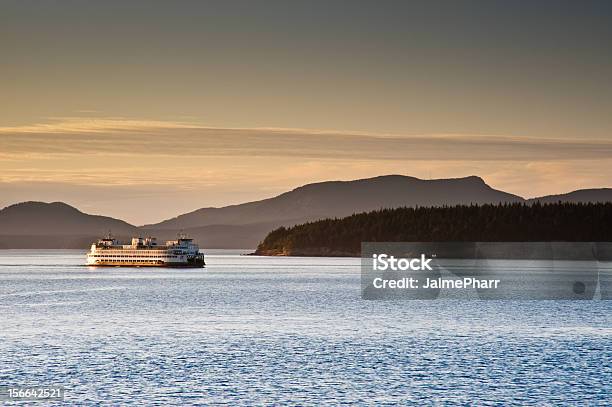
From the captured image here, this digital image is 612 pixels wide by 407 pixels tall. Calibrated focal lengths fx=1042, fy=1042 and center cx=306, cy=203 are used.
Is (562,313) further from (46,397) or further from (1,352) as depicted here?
(46,397)

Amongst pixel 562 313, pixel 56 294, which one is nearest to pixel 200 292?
pixel 56 294

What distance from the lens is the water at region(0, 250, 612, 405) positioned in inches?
2098

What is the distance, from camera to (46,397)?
164ft

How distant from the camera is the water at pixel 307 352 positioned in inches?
2098

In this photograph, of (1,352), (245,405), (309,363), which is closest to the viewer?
(245,405)

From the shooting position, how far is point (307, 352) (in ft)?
231

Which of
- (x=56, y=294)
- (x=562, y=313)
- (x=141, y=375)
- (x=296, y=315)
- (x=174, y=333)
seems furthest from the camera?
(x=56, y=294)

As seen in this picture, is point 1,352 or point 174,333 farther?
point 174,333

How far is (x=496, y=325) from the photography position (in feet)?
308

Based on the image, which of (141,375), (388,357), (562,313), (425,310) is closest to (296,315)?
(425,310)

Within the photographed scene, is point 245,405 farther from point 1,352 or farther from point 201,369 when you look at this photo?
point 1,352

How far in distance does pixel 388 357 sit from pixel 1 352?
25495mm

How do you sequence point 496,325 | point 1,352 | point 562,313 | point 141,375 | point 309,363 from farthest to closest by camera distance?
point 562,313 → point 496,325 → point 1,352 → point 309,363 → point 141,375

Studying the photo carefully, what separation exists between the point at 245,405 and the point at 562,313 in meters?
68.7
